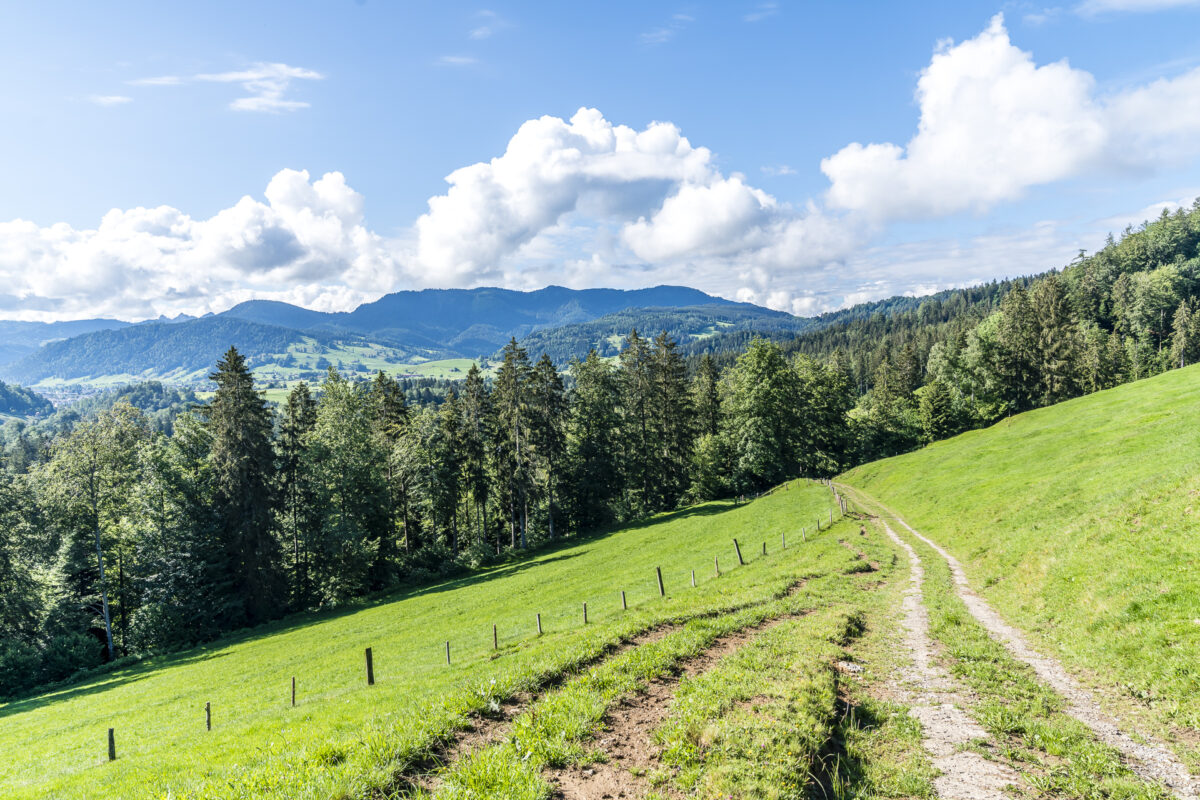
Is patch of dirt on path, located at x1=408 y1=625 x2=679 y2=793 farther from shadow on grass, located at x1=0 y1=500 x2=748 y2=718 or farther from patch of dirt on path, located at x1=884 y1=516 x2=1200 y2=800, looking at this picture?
shadow on grass, located at x1=0 y1=500 x2=748 y2=718

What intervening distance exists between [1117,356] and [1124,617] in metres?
121

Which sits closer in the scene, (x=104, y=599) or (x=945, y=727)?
(x=945, y=727)

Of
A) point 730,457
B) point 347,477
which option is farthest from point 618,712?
point 730,457

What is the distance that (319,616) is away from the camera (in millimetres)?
46531

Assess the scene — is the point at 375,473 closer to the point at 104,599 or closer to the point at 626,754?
the point at 104,599

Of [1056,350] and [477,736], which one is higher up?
[1056,350]

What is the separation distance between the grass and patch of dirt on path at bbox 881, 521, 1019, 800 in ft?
1.11

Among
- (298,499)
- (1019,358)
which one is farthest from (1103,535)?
(1019,358)

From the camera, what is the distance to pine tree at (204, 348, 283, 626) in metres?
46.0

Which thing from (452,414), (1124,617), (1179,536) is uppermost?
(452,414)

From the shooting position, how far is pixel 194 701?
85.8ft

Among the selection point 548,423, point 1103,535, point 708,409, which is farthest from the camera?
point 708,409

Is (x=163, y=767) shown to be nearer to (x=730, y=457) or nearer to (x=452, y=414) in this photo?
(x=452, y=414)

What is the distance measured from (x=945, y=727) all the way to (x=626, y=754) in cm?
659
